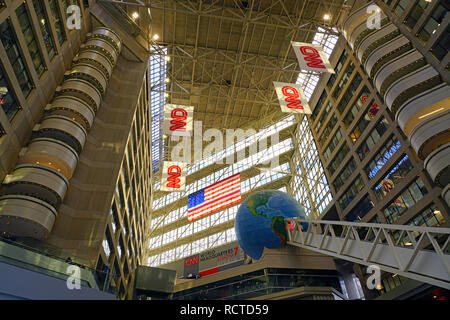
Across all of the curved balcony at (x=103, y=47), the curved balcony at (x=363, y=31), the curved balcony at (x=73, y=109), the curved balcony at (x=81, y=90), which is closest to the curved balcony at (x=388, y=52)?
the curved balcony at (x=363, y=31)

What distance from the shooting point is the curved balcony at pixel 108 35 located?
92.4 feet

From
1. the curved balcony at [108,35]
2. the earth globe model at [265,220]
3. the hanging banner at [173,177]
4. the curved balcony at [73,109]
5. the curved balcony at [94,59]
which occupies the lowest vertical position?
the earth globe model at [265,220]

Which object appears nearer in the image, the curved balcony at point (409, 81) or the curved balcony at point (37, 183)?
the curved balcony at point (37, 183)

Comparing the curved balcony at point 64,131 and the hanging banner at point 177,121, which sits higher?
the hanging banner at point 177,121

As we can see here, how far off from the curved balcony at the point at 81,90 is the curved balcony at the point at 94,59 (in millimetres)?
2348

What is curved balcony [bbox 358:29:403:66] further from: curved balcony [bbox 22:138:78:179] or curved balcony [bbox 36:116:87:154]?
curved balcony [bbox 22:138:78:179]

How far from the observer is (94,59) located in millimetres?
26281

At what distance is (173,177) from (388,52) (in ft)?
77.6

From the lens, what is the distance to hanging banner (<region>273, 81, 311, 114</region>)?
25969mm

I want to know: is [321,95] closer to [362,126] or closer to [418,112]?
[362,126]

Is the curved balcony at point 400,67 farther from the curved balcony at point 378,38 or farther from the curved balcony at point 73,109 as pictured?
the curved balcony at point 73,109

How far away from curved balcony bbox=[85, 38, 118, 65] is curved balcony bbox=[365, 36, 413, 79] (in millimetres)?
22893

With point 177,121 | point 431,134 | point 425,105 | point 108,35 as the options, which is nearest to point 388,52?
point 425,105

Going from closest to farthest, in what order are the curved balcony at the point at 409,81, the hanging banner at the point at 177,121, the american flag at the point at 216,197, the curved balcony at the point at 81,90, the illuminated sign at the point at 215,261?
the curved balcony at the point at 409,81
the curved balcony at the point at 81,90
the hanging banner at the point at 177,121
the american flag at the point at 216,197
the illuminated sign at the point at 215,261
